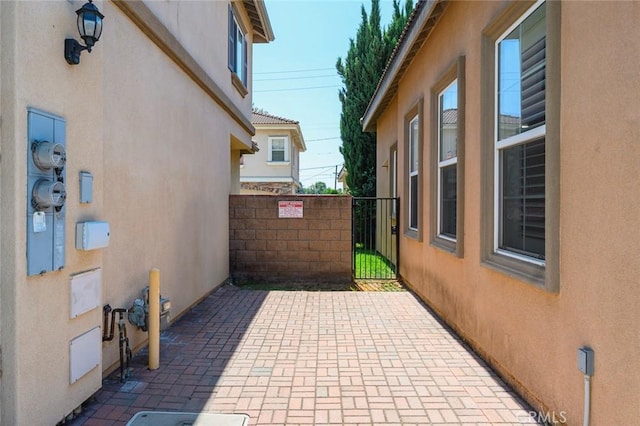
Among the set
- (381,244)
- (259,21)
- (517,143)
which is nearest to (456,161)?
(517,143)

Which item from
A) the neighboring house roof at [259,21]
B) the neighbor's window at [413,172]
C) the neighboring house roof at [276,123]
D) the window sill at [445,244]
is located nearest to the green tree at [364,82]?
the neighboring house roof at [259,21]

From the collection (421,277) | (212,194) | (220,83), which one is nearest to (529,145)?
(421,277)

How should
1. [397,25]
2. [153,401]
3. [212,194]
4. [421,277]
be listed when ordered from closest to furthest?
[153,401]
[421,277]
[212,194]
[397,25]

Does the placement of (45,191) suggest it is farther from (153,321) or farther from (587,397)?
(587,397)

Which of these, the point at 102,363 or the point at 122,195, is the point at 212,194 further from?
the point at 102,363

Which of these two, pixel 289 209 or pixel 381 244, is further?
pixel 381 244

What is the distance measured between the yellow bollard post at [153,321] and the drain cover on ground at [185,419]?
34.0 inches

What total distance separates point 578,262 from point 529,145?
1.27 m

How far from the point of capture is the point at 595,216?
242 centimetres

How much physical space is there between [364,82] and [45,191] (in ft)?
48.1

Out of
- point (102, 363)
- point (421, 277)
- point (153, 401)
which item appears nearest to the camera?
point (153, 401)

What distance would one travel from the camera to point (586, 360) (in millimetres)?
2428

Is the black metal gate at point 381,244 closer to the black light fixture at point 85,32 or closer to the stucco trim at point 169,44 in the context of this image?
the stucco trim at point 169,44

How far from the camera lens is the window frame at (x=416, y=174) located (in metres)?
6.77
